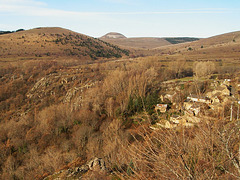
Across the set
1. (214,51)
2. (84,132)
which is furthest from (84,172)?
(214,51)

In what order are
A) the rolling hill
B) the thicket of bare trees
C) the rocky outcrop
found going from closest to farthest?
the thicket of bare trees → the rocky outcrop → the rolling hill

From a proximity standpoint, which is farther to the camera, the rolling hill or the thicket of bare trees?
the rolling hill

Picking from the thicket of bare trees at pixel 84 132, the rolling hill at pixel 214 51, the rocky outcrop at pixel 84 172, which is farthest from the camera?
the rolling hill at pixel 214 51

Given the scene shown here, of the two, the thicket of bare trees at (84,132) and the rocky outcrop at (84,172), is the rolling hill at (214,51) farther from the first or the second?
the rocky outcrop at (84,172)

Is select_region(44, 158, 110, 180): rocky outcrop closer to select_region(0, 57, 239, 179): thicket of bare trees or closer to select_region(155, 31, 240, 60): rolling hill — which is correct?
select_region(0, 57, 239, 179): thicket of bare trees

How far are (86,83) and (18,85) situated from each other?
70.1ft

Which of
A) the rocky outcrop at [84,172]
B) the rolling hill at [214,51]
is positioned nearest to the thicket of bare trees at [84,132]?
the rocky outcrop at [84,172]

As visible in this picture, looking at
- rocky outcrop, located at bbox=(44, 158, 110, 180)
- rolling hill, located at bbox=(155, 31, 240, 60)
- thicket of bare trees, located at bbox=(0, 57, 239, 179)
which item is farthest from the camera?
rolling hill, located at bbox=(155, 31, 240, 60)

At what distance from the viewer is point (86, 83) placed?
42062mm

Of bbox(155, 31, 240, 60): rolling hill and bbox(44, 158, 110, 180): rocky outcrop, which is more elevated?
bbox(155, 31, 240, 60): rolling hill

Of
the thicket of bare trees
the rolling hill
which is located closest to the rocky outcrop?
the thicket of bare trees

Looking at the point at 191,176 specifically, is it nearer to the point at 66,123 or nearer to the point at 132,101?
the point at 66,123

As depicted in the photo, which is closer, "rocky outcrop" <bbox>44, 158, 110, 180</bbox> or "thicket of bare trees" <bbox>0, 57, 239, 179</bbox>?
"thicket of bare trees" <bbox>0, 57, 239, 179</bbox>

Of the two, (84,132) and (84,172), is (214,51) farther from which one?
(84,172)
